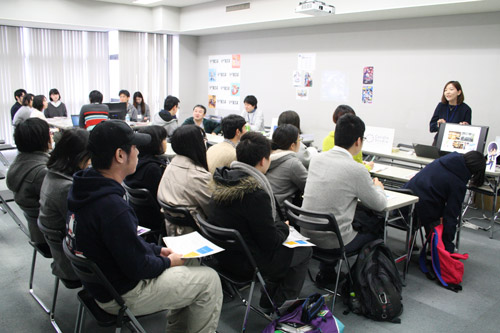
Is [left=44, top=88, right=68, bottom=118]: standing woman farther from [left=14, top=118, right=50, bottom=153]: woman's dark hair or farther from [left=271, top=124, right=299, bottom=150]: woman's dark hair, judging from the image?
[left=271, top=124, right=299, bottom=150]: woman's dark hair

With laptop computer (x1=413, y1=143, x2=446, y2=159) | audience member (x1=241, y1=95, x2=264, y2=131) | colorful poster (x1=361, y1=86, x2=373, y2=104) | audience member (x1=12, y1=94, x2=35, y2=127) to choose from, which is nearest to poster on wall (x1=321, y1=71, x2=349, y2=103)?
colorful poster (x1=361, y1=86, x2=373, y2=104)

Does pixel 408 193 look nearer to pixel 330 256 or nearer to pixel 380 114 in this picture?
pixel 330 256

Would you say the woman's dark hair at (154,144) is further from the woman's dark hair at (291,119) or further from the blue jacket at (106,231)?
the woman's dark hair at (291,119)

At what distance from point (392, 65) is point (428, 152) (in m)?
1.96

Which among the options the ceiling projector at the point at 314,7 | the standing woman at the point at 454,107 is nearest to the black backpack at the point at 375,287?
A: the standing woman at the point at 454,107

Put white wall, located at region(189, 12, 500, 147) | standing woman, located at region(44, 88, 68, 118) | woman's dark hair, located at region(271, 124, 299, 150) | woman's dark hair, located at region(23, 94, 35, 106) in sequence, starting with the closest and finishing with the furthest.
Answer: woman's dark hair, located at region(271, 124, 299, 150)
white wall, located at region(189, 12, 500, 147)
woman's dark hair, located at region(23, 94, 35, 106)
standing woman, located at region(44, 88, 68, 118)

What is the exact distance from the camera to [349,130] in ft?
8.50

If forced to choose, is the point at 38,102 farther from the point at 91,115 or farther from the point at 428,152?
the point at 428,152

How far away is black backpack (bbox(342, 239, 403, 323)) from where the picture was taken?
2.54 meters

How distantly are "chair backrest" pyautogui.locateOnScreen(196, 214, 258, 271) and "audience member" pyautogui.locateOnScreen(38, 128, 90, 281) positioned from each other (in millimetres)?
750

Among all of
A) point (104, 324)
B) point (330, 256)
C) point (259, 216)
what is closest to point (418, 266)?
point (330, 256)

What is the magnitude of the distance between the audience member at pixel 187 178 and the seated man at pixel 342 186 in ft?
2.26

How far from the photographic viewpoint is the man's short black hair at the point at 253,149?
2.33 metres

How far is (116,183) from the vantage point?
1671 millimetres
